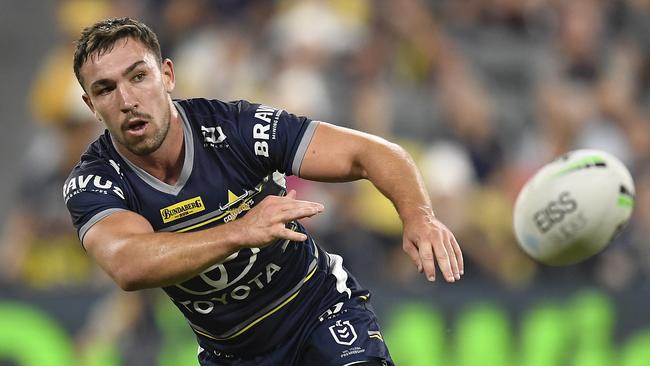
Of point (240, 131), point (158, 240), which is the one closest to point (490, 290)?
point (240, 131)

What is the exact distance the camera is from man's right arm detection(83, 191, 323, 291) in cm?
393

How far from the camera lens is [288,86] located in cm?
926

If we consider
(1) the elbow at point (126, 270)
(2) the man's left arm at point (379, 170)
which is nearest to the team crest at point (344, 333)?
(2) the man's left arm at point (379, 170)

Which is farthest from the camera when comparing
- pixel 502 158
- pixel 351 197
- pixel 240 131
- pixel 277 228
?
pixel 502 158

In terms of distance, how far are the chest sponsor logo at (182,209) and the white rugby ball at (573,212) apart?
176 centimetres

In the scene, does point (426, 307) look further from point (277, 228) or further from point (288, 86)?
point (277, 228)

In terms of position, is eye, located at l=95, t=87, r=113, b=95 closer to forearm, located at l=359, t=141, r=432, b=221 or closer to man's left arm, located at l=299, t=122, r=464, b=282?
man's left arm, located at l=299, t=122, r=464, b=282

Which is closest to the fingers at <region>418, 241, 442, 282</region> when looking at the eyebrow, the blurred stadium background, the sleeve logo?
the sleeve logo

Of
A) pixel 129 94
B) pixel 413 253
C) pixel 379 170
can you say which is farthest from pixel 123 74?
pixel 413 253

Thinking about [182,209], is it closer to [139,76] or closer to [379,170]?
[139,76]

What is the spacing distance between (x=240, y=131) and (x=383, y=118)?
508 cm

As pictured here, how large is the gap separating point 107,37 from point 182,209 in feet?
2.45

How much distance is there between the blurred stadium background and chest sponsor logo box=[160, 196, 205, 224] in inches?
123

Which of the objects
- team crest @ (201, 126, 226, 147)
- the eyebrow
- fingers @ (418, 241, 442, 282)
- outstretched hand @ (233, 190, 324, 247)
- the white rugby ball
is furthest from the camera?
the white rugby ball
